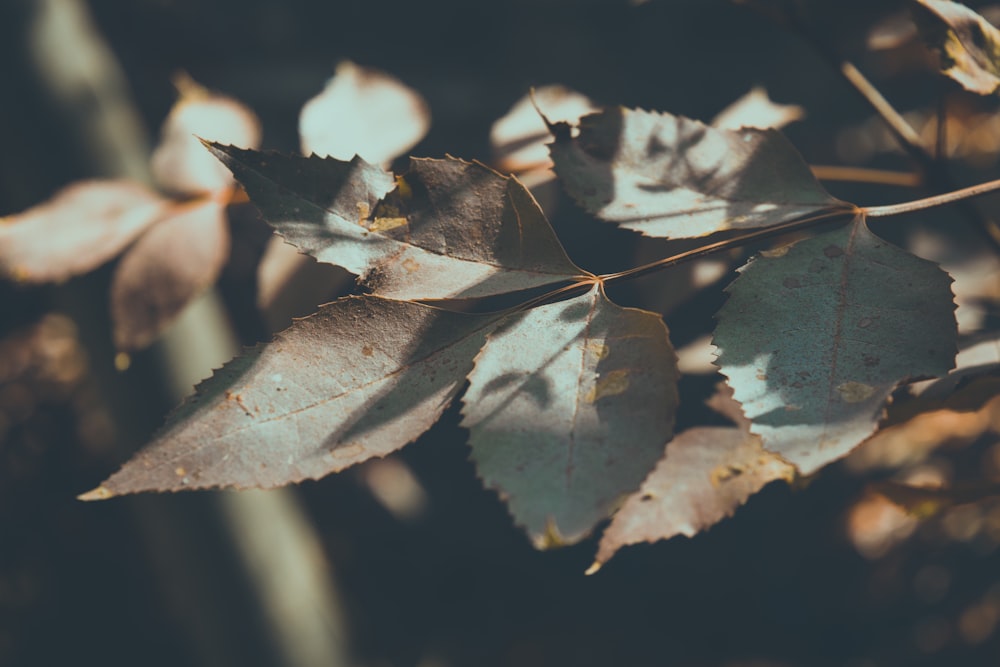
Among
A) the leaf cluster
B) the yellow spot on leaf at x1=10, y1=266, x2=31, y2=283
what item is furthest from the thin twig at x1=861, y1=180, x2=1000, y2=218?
the yellow spot on leaf at x1=10, y1=266, x2=31, y2=283

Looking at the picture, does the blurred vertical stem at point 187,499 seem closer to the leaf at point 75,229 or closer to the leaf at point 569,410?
the leaf at point 75,229

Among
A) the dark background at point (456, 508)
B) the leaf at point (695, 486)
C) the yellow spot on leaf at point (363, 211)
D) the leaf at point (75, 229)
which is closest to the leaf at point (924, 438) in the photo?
the dark background at point (456, 508)

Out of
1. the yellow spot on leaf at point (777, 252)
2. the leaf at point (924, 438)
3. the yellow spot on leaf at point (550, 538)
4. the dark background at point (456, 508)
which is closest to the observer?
the yellow spot on leaf at point (550, 538)

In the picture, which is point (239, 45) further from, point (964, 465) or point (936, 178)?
point (964, 465)

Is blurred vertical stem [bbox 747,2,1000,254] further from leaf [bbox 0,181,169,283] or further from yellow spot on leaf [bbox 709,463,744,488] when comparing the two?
leaf [bbox 0,181,169,283]

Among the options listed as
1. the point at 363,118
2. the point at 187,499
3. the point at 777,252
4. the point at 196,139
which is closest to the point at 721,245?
the point at 777,252

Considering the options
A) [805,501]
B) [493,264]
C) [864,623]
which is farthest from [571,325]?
[864,623]

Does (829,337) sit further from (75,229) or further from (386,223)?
(75,229)
